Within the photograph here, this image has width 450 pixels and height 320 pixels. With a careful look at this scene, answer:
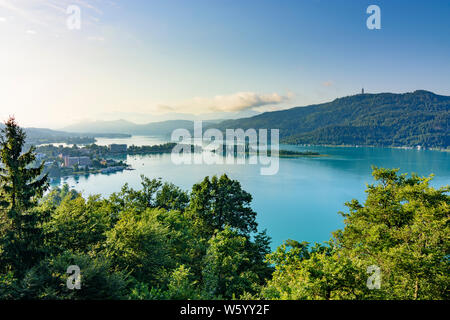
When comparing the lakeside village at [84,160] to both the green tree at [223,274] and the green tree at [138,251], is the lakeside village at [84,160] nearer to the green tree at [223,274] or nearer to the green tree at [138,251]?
the green tree at [138,251]

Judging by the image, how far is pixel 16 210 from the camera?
716cm

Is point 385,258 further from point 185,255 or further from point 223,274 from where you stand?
point 185,255

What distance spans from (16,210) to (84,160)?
299 feet

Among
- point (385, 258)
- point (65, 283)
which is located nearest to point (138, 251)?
point (65, 283)

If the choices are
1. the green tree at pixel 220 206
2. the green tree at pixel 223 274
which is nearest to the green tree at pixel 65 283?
the green tree at pixel 223 274

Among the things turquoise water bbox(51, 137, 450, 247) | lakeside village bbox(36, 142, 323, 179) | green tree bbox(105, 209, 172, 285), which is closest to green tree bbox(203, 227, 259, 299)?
green tree bbox(105, 209, 172, 285)

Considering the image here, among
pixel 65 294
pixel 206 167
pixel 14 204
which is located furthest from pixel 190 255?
pixel 206 167

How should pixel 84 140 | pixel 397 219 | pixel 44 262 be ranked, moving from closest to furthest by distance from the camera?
pixel 44 262 → pixel 397 219 → pixel 84 140

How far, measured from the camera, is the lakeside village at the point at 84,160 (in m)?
75.6

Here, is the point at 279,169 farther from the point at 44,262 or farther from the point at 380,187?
the point at 44,262

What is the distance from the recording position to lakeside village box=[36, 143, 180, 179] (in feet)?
248

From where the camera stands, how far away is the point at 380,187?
36.9ft
